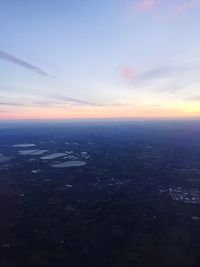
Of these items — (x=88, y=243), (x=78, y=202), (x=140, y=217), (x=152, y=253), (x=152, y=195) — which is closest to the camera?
(x=152, y=253)

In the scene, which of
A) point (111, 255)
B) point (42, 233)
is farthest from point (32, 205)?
point (111, 255)

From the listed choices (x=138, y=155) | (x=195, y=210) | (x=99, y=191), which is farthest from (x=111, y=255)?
(x=138, y=155)

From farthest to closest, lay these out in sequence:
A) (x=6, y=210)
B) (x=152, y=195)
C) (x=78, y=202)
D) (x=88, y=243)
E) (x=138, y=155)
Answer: (x=138, y=155)
(x=152, y=195)
(x=78, y=202)
(x=6, y=210)
(x=88, y=243)

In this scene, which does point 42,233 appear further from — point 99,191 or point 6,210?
point 99,191

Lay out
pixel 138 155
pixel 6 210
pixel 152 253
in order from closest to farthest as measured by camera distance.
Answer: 1. pixel 152 253
2. pixel 6 210
3. pixel 138 155

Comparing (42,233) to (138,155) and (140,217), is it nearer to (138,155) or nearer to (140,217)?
(140,217)

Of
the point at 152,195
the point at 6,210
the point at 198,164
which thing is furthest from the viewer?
the point at 198,164

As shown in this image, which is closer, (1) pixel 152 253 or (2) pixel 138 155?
(1) pixel 152 253

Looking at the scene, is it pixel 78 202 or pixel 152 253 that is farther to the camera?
pixel 78 202
